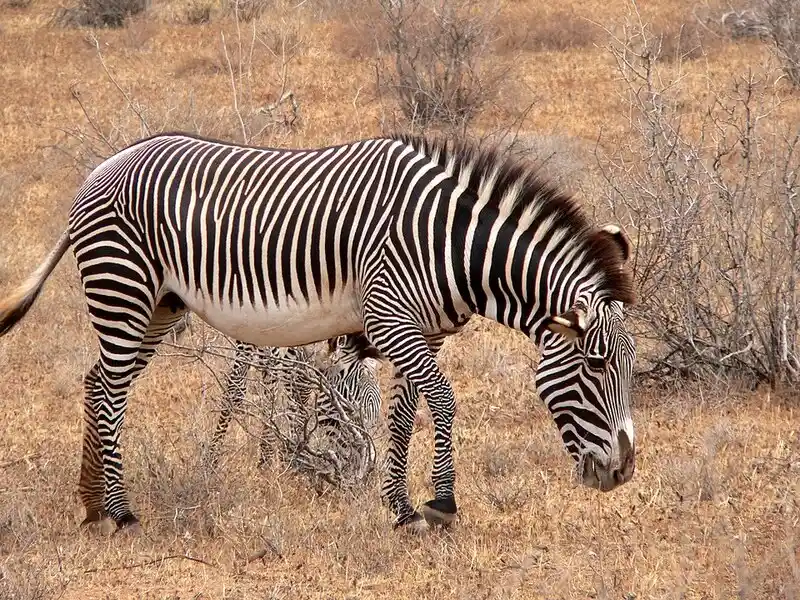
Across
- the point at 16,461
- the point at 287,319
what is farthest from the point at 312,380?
the point at 16,461

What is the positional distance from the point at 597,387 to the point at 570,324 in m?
Answer: 0.38

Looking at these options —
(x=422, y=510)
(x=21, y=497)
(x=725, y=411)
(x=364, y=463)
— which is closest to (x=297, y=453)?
(x=364, y=463)

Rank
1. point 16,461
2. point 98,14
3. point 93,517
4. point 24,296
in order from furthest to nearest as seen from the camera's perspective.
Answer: point 98,14 < point 16,461 < point 24,296 < point 93,517

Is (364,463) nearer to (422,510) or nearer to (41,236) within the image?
(422,510)

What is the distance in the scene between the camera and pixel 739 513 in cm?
566

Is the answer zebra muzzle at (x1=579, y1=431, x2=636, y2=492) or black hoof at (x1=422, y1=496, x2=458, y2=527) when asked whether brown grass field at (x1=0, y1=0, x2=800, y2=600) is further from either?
zebra muzzle at (x1=579, y1=431, x2=636, y2=492)

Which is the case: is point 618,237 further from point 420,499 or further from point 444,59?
point 444,59

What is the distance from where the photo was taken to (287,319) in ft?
19.6

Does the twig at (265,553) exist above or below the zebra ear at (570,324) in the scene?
below

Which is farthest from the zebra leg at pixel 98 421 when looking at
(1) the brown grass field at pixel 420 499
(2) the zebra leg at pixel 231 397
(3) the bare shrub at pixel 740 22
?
(3) the bare shrub at pixel 740 22

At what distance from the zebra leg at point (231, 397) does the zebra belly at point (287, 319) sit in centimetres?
34

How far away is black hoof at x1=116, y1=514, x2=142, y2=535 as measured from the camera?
6195mm

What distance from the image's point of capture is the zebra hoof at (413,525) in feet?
18.9

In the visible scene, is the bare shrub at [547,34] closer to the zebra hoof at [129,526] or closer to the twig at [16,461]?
the twig at [16,461]
